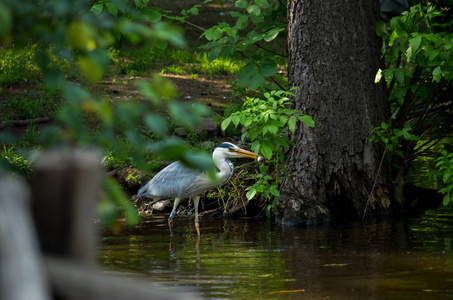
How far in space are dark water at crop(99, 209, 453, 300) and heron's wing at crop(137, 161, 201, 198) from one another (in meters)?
0.39

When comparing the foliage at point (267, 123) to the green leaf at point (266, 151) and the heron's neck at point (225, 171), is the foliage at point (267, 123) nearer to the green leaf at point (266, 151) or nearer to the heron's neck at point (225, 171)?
the green leaf at point (266, 151)

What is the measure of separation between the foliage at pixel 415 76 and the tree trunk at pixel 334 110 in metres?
0.23

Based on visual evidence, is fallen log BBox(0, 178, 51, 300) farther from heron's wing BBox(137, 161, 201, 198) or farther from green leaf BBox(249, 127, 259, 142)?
heron's wing BBox(137, 161, 201, 198)

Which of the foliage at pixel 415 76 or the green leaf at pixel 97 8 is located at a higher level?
the green leaf at pixel 97 8

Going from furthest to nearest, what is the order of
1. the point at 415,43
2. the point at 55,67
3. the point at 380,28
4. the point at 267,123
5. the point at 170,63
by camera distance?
1. the point at 170,63
2. the point at 55,67
3. the point at 380,28
4. the point at 267,123
5. the point at 415,43

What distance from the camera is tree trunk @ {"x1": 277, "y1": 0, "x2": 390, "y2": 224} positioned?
6.70 m

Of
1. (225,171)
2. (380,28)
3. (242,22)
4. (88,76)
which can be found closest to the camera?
(88,76)

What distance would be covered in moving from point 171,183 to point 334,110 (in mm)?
2041

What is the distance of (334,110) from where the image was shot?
6754 millimetres

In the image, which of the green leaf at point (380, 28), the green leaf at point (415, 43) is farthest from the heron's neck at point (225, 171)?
the green leaf at point (415, 43)

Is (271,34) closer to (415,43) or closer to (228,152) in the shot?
(228,152)

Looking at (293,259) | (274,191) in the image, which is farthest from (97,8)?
(293,259)

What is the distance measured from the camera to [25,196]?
139cm

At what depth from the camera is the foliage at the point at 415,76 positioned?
561cm
